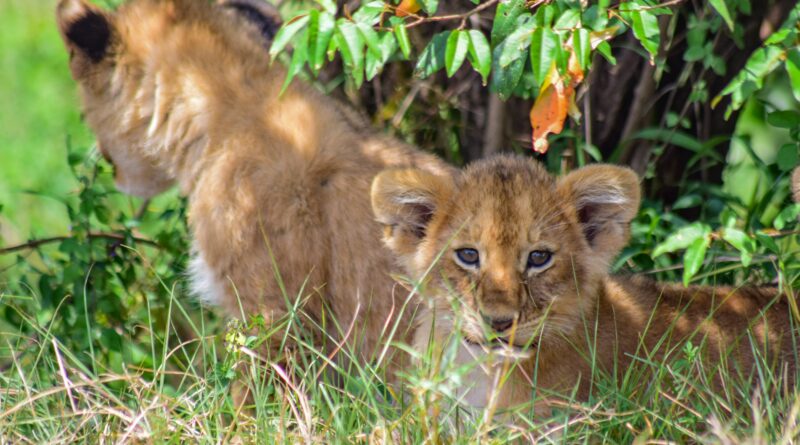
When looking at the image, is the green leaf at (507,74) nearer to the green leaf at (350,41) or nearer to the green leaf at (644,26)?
the green leaf at (644,26)

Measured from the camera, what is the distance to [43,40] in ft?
32.0

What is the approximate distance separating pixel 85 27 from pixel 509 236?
228 cm

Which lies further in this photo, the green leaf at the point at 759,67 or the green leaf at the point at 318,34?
the green leaf at the point at 759,67

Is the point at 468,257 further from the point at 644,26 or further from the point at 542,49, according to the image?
the point at 644,26

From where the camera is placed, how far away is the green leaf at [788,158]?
4.84 m

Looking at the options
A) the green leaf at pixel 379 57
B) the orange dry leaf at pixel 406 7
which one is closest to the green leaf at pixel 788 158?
the orange dry leaf at pixel 406 7

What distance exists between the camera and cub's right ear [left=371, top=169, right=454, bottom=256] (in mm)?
4078

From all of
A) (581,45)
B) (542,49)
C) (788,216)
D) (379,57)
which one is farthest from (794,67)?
(379,57)

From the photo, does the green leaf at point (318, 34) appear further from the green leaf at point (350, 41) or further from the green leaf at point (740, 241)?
the green leaf at point (740, 241)

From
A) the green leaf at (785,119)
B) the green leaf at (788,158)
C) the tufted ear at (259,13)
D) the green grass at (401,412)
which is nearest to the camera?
the green grass at (401,412)

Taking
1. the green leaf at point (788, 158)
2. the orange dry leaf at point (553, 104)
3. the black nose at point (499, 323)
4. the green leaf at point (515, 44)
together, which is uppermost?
the green leaf at point (515, 44)

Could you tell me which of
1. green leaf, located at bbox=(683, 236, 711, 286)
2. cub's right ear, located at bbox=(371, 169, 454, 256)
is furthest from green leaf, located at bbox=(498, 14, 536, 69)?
green leaf, located at bbox=(683, 236, 711, 286)

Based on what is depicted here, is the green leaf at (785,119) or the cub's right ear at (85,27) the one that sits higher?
the cub's right ear at (85,27)

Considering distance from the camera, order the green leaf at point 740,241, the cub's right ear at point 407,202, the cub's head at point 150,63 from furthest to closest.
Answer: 1. the cub's head at point 150,63
2. the green leaf at point 740,241
3. the cub's right ear at point 407,202
